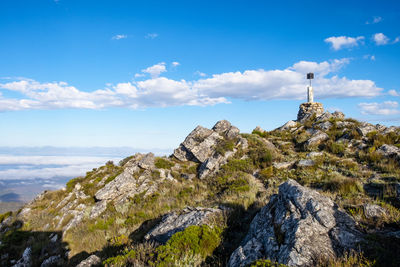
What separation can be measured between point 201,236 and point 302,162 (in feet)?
36.8

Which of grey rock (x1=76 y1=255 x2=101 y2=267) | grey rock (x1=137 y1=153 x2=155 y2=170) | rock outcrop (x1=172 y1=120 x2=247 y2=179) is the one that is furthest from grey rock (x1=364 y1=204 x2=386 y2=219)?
grey rock (x1=137 y1=153 x2=155 y2=170)

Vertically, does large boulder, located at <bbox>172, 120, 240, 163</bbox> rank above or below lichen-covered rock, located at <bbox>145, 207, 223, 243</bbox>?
above

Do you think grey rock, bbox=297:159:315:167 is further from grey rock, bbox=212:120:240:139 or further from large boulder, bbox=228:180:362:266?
large boulder, bbox=228:180:362:266

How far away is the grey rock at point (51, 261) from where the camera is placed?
9766mm

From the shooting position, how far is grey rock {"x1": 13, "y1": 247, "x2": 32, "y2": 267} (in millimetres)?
10617

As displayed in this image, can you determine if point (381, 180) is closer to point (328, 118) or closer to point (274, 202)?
point (274, 202)

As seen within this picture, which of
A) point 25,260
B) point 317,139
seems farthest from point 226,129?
point 25,260

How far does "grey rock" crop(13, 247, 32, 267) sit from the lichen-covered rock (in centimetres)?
749

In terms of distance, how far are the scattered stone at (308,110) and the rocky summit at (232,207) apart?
14.5ft

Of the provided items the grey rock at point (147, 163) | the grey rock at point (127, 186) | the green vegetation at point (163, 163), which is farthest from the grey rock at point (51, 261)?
the green vegetation at point (163, 163)

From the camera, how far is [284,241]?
5.16 meters

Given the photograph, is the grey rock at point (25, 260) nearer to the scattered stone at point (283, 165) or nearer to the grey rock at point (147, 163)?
the grey rock at point (147, 163)

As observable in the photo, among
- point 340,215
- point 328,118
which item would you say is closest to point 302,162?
point 340,215

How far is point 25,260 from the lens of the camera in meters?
10.8
